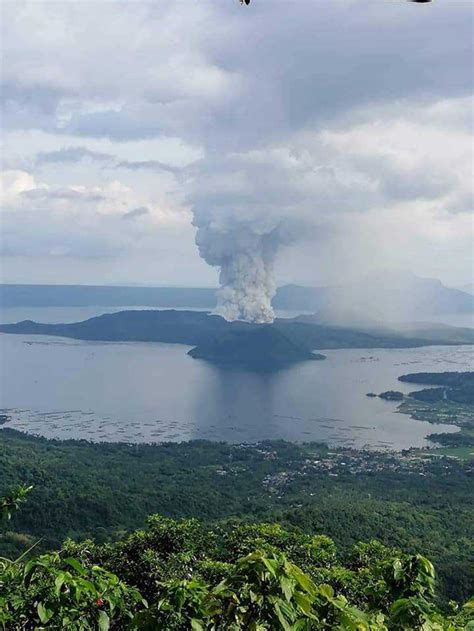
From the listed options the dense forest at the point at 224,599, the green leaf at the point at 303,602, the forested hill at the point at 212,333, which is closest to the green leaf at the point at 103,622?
the dense forest at the point at 224,599

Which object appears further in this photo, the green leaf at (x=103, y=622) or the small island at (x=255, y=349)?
the small island at (x=255, y=349)

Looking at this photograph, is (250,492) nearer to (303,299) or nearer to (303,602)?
(303,602)

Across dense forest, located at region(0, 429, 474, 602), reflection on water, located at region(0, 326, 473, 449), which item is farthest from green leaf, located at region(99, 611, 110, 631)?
reflection on water, located at region(0, 326, 473, 449)

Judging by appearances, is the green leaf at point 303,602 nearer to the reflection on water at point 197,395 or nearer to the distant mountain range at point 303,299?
the reflection on water at point 197,395

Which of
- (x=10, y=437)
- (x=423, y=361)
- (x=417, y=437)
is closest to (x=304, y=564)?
(x=10, y=437)

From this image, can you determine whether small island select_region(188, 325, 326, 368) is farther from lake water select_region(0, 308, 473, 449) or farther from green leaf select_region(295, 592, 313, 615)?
green leaf select_region(295, 592, 313, 615)

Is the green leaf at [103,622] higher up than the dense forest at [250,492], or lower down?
higher up

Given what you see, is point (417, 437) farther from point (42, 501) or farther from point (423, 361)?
point (423, 361)
